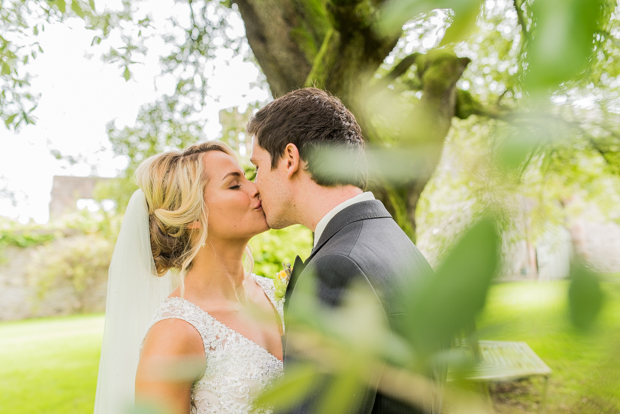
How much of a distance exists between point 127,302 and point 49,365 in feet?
31.2

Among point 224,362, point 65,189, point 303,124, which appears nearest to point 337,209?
point 303,124

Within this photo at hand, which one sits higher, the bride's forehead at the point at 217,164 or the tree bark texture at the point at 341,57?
the tree bark texture at the point at 341,57

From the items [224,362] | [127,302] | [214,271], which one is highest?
[214,271]

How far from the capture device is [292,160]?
2143 millimetres

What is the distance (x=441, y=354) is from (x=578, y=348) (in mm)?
73

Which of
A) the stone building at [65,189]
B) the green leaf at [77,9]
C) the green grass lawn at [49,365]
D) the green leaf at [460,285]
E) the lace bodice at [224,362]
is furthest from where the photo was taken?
the stone building at [65,189]

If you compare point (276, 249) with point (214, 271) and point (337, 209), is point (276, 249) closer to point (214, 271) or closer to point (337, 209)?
point (214, 271)

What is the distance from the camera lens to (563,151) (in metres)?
0.28

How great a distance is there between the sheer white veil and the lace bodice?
0.40m

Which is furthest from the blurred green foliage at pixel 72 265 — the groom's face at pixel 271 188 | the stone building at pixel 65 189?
the groom's face at pixel 271 188

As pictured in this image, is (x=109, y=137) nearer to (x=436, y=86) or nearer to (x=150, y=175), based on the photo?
(x=150, y=175)

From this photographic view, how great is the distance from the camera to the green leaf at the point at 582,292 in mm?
214

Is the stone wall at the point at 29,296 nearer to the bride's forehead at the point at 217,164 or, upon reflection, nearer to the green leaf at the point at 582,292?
the bride's forehead at the point at 217,164

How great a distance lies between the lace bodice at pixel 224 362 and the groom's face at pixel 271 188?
617mm
